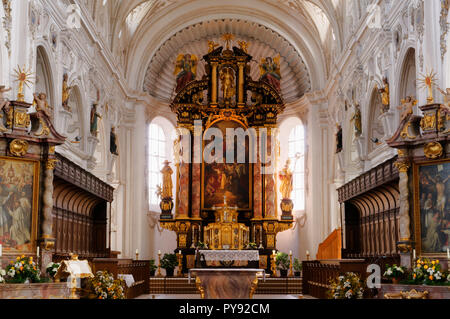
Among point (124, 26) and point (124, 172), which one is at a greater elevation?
point (124, 26)

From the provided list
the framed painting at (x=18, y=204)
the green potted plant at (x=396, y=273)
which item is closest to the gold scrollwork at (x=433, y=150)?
the green potted plant at (x=396, y=273)

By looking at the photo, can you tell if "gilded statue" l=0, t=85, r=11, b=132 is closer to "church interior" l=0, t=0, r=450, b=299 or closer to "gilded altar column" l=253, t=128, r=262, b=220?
"church interior" l=0, t=0, r=450, b=299

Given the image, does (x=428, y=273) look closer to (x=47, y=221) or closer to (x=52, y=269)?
(x=52, y=269)

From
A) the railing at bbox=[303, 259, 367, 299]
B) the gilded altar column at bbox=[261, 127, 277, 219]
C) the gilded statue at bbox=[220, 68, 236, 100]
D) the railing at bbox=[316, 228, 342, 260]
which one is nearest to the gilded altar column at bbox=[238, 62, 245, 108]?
the gilded statue at bbox=[220, 68, 236, 100]

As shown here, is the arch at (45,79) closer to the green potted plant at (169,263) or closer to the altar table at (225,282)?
the altar table at (225,282)

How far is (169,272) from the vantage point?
887 inches

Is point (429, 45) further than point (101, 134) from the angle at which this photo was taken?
No

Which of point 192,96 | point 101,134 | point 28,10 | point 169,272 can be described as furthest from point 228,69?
point 28,10

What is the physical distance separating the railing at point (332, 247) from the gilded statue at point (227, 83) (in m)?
6.74

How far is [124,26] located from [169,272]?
31.8 ft

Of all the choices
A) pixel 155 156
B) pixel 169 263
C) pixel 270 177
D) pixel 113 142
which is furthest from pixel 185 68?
pixel 169 263

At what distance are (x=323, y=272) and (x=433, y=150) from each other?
5356 millimetres
